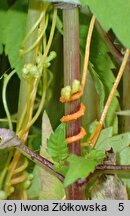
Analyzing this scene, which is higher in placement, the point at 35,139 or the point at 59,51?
the point at 59,51

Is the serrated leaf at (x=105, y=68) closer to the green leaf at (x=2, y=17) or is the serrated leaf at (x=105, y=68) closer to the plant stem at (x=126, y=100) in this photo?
the plant stem at (x=126, y=100)

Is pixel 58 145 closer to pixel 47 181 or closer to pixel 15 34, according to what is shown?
pixel 47 181

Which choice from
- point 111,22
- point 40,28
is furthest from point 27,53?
point 111,22

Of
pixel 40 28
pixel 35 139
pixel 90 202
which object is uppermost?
pixel 40 28

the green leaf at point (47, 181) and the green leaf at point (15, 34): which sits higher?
the green leaf at point (15, 34)

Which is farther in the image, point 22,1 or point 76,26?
point 22,1

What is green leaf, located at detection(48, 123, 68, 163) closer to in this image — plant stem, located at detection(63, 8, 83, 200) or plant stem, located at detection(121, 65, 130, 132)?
plant stem, located at detection(63, 8, 83, 200)

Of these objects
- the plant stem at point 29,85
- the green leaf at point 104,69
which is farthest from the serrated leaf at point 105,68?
the plant stem at point 29,85

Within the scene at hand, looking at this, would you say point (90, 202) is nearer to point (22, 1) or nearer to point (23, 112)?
point (23, 112)
